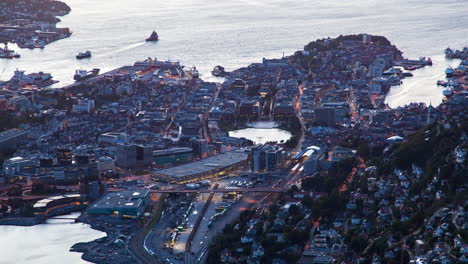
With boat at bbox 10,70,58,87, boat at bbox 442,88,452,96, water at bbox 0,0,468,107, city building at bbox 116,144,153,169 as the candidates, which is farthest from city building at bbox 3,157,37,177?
boat at bbox 442,88,452,96

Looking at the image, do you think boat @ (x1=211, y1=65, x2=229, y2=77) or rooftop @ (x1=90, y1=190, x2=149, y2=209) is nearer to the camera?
rooftop @ (x1=90, y1=190, x2=149, y2=209)

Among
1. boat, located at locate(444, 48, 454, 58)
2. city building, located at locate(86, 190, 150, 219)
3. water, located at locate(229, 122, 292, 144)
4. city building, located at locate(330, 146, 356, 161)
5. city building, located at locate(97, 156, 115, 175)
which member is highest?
boat, located at locate(444, 48, 454, 58)

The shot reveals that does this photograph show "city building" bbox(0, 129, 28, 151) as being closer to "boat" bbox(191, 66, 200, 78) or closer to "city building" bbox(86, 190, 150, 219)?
"city building" bbox(86, 190, 150, 219)

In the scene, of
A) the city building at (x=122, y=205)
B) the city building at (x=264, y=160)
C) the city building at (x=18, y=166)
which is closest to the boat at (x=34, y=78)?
the city building at (x=18, y=166)

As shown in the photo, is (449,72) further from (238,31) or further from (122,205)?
(122,205)

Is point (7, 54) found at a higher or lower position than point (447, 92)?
higher

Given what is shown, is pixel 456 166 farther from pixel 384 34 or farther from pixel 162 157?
pixel 384 34

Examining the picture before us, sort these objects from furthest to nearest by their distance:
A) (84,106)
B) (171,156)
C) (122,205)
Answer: (84,106), (171,156), (122,205)

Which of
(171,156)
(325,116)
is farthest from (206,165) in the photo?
(325,116)
